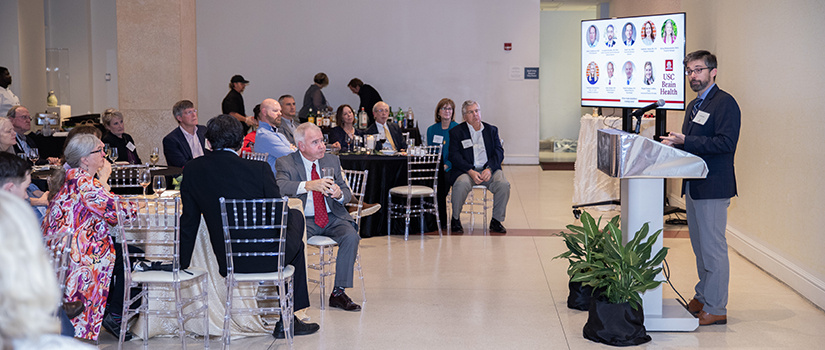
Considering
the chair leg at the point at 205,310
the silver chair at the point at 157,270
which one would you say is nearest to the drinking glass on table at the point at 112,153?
the silver chair at the point at 157,270

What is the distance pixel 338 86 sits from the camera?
13.6 metres

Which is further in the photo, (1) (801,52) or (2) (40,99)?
(2) (40,99)

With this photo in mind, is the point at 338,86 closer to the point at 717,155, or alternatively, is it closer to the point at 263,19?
the point at 263,19

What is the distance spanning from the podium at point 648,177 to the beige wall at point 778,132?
1142 mm

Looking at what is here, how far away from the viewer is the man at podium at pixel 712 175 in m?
4.24

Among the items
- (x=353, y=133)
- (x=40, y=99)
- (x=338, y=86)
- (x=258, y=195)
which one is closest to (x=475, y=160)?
(x=353, y=133)

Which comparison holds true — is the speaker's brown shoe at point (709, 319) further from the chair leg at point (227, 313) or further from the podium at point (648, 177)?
the chair leg at point (227, 313)

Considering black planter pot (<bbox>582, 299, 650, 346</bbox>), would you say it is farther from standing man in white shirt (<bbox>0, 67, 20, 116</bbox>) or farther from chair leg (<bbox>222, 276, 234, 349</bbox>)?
standing man in white shirt (<bbox>0, 67, 20, 116</bbox>)

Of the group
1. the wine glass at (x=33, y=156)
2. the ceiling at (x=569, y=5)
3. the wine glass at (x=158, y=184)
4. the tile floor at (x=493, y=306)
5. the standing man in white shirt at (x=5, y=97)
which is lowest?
the tile floor at (x=493, y=306)

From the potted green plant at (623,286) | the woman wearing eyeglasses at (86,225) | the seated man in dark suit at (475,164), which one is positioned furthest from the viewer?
the seated man in dark suit at (475,164)

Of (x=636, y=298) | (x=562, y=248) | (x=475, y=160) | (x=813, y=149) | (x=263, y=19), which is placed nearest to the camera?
(x=636, y=298)

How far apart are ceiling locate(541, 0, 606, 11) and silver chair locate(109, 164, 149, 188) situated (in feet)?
37.2

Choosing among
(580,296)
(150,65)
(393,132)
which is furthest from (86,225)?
(150,65)

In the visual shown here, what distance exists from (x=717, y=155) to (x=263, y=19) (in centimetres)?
1048
